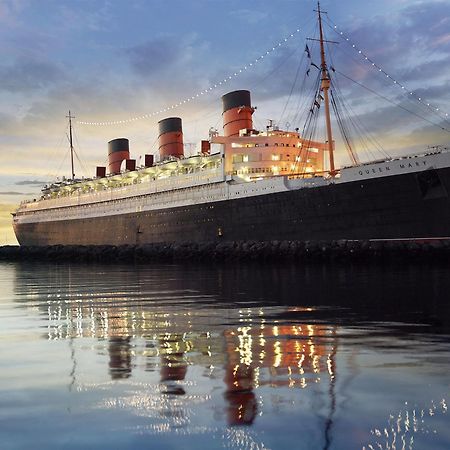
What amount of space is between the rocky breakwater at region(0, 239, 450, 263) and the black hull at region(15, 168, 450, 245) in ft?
2.01

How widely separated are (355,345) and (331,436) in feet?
12.4

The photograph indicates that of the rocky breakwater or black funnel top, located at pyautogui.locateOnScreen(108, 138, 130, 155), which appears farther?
black funnel top, located at pyautogui.locateOnScreen(108, 138, 130, 155)

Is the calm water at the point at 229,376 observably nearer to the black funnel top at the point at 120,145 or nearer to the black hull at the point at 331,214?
the black hull at the point at 331,214

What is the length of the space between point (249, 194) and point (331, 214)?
7001 millimetres

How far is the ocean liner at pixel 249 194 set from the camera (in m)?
28.3

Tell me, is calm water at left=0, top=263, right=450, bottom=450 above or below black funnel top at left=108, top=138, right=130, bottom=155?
below

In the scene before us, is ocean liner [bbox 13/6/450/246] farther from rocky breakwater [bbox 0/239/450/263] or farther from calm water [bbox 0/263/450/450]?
calm water [bbox 0/263/450/450]

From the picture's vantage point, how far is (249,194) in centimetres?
3644

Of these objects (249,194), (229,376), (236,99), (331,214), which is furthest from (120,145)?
(229,376)

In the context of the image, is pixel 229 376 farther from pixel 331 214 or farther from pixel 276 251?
pixel 276 251

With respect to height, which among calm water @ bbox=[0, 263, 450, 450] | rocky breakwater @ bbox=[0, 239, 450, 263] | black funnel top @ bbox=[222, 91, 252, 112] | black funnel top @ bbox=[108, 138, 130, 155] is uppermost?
black funnel top @ bbox=[108, 138, 130, 155]

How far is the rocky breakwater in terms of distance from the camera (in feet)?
91.4

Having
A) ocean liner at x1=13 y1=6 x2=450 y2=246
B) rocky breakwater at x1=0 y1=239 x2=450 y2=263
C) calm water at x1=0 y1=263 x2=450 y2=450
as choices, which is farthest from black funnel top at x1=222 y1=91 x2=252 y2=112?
calm water at x1=0 y1=263 x2=450 y2=450

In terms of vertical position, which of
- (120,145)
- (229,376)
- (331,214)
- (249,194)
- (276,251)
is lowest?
(229,376)
